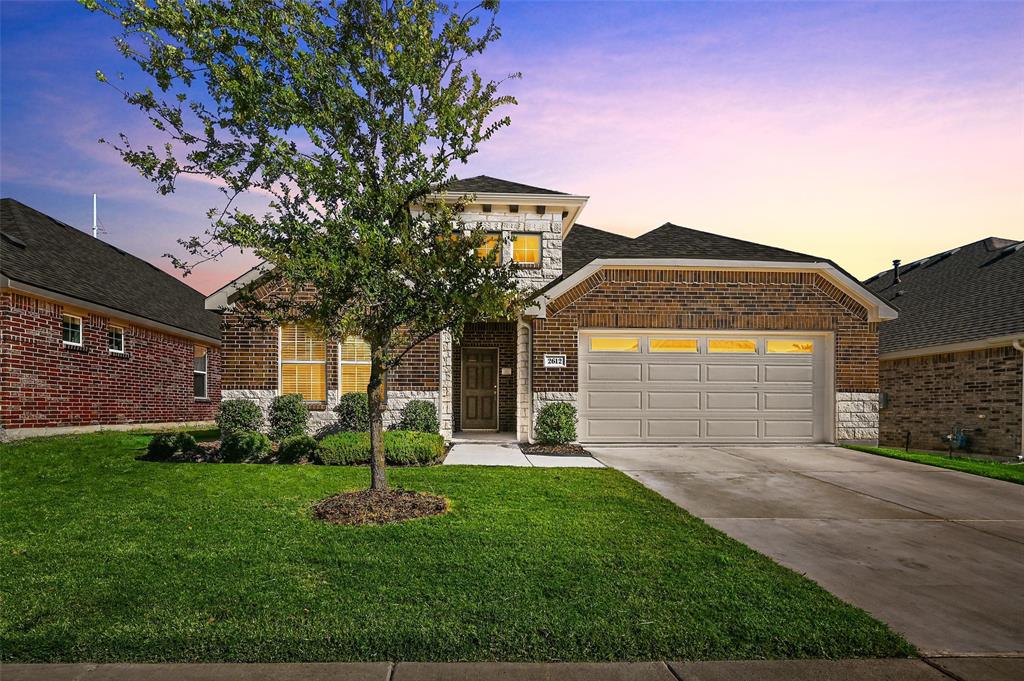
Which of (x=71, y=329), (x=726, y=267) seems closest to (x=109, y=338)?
(x=71, y=329)

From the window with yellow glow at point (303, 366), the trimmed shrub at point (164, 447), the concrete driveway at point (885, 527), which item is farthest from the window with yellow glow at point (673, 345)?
the trimmed shrub at point (164, 447)

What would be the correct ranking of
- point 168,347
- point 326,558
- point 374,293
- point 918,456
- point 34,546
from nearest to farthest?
point 326,558, point 34,546, point 374,293, point 918,456, point 168,347

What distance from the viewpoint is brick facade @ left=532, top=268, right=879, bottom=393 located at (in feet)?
45.7

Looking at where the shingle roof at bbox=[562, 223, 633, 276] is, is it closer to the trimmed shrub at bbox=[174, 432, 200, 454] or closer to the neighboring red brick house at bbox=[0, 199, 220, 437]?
the trimmed shrub at bbox=[174, 432, 200, 454]

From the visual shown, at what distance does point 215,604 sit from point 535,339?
33.5ft

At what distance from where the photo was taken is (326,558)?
521cm

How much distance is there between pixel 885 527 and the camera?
6875 mm

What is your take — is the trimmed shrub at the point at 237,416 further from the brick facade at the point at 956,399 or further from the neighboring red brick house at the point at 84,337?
the brick facade at the point at 956,399

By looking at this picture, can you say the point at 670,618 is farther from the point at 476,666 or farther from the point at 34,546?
the point at 34,546

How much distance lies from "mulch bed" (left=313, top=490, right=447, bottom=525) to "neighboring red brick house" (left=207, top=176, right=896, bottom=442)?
252 inches

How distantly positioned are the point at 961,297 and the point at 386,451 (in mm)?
17901

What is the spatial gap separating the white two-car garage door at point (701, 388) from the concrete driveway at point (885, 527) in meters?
1.83

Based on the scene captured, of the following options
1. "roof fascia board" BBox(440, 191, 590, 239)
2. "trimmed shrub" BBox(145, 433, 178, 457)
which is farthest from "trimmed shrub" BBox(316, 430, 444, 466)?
"roof fascia board" BBox(440, 191, 590, 239)

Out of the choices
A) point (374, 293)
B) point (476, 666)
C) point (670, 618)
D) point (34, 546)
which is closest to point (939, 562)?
point (670, 618)
